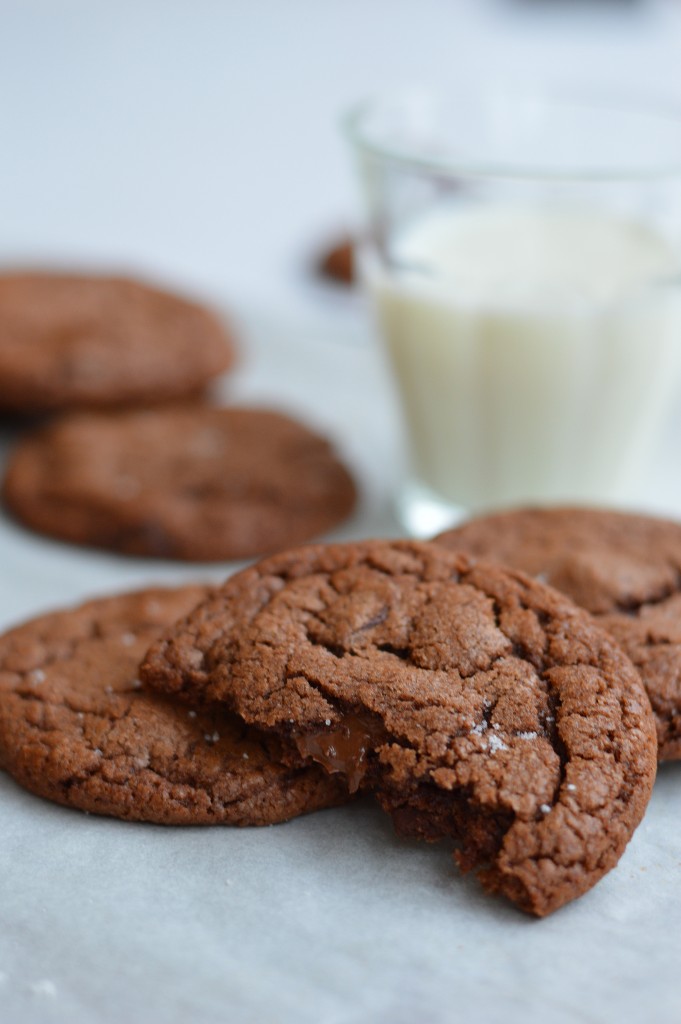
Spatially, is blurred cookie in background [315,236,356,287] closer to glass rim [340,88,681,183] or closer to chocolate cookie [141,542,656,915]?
glass rim [340,88,681,183]

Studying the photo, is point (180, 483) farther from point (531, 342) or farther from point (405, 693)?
point (405, 693)

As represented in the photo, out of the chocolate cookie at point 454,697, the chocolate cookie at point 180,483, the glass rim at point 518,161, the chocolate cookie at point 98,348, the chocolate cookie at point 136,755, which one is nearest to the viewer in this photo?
the chocolate cookie at point 454,697

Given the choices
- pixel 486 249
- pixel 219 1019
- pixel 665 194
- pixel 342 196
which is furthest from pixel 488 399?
pixel 342 196

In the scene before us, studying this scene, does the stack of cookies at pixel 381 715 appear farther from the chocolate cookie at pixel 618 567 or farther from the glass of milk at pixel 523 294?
the glass of milk at pixel 523 294

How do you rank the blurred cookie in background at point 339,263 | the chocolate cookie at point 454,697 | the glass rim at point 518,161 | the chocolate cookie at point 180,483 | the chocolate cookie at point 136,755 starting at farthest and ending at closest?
the blurred cookie in background at point 339,263 → the chocolate cookie at point 180,483 → the glass rim at point 518,161 → the chocolate cookie at point 136,755 → the chocolate cookie at point 454,697

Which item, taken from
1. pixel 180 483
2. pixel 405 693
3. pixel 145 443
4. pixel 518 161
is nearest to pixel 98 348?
pixel 145 443

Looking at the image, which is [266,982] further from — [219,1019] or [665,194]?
[665,194]

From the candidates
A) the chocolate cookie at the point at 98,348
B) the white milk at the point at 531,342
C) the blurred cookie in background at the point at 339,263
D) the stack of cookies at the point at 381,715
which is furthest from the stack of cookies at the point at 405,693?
the blurred cookie in background at the point at 339,263
